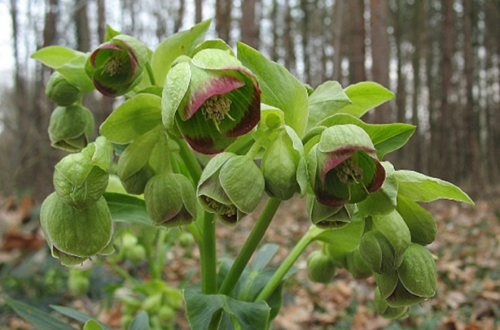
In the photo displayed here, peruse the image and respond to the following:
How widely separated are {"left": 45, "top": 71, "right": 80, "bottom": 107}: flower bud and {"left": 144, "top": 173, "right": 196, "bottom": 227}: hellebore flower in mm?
290

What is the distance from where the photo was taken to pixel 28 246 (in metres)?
3.95

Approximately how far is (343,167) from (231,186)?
19 centimetres

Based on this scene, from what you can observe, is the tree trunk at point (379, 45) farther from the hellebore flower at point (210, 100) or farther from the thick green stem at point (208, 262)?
the hellebore flower at point (210, 100)

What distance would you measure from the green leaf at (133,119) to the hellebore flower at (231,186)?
0.18 meters

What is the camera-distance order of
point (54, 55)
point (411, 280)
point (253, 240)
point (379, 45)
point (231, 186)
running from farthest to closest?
point (379, 45)
point (54, 55)
point (253, 240)
point (411, 280)
point (231, 186)

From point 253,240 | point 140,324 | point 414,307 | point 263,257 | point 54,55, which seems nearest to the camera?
point 253,240

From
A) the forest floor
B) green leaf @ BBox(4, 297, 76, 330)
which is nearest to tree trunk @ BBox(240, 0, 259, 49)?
the forest floor

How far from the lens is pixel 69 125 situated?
104cm

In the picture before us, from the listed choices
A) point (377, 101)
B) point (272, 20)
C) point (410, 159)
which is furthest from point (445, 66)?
point (377, 101)

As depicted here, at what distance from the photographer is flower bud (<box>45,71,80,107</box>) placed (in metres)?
0.99

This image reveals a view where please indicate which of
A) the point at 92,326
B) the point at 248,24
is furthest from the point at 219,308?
the point at 248,24

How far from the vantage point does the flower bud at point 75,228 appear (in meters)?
0.81

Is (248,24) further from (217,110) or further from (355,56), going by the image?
(217,110)

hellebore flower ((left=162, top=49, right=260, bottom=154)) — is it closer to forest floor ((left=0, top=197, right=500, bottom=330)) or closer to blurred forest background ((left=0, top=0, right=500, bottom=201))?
forest floor ((left=0, top=197, right=500, bottom=330))
